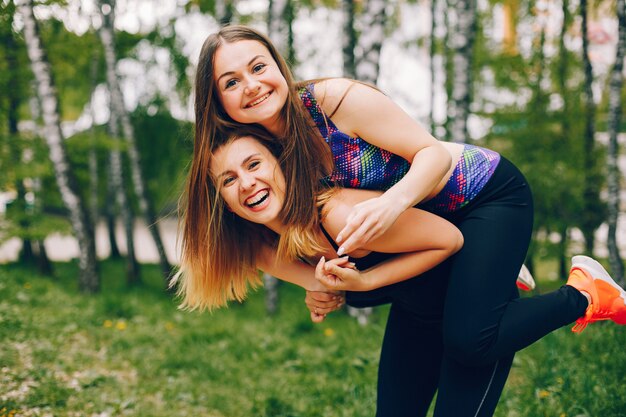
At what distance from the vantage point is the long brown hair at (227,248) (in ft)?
6.97

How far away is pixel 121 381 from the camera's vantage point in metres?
3.95

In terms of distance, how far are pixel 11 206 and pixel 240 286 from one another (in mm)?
8550

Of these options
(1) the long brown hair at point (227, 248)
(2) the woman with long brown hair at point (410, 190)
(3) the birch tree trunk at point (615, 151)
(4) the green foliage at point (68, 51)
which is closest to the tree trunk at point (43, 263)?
(4) the green foliage at point (68, 51)

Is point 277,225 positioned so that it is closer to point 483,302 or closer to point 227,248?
point 227,248

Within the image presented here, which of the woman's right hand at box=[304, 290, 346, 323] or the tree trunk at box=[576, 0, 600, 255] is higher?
the woman's right hand at box=[304, 290, 346, 323]

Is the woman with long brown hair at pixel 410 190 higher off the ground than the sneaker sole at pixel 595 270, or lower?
higher

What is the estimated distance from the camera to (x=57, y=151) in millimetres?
7898

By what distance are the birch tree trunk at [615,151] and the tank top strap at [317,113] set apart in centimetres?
450

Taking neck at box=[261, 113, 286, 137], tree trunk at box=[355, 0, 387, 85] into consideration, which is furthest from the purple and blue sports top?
tree trunk at box=[355, 0, 387, 85]

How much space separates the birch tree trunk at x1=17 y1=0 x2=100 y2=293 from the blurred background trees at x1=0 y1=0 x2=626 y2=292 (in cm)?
4

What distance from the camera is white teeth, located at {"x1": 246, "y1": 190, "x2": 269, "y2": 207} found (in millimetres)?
2035

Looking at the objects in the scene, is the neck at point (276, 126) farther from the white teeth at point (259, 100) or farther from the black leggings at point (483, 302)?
the black leggings at point (483, 302)

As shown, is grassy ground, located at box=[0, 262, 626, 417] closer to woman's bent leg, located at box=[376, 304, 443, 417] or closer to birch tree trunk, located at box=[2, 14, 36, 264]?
woman's bent leg, located at box=[376, 304, 443, 417]

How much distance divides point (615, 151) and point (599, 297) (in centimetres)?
422
